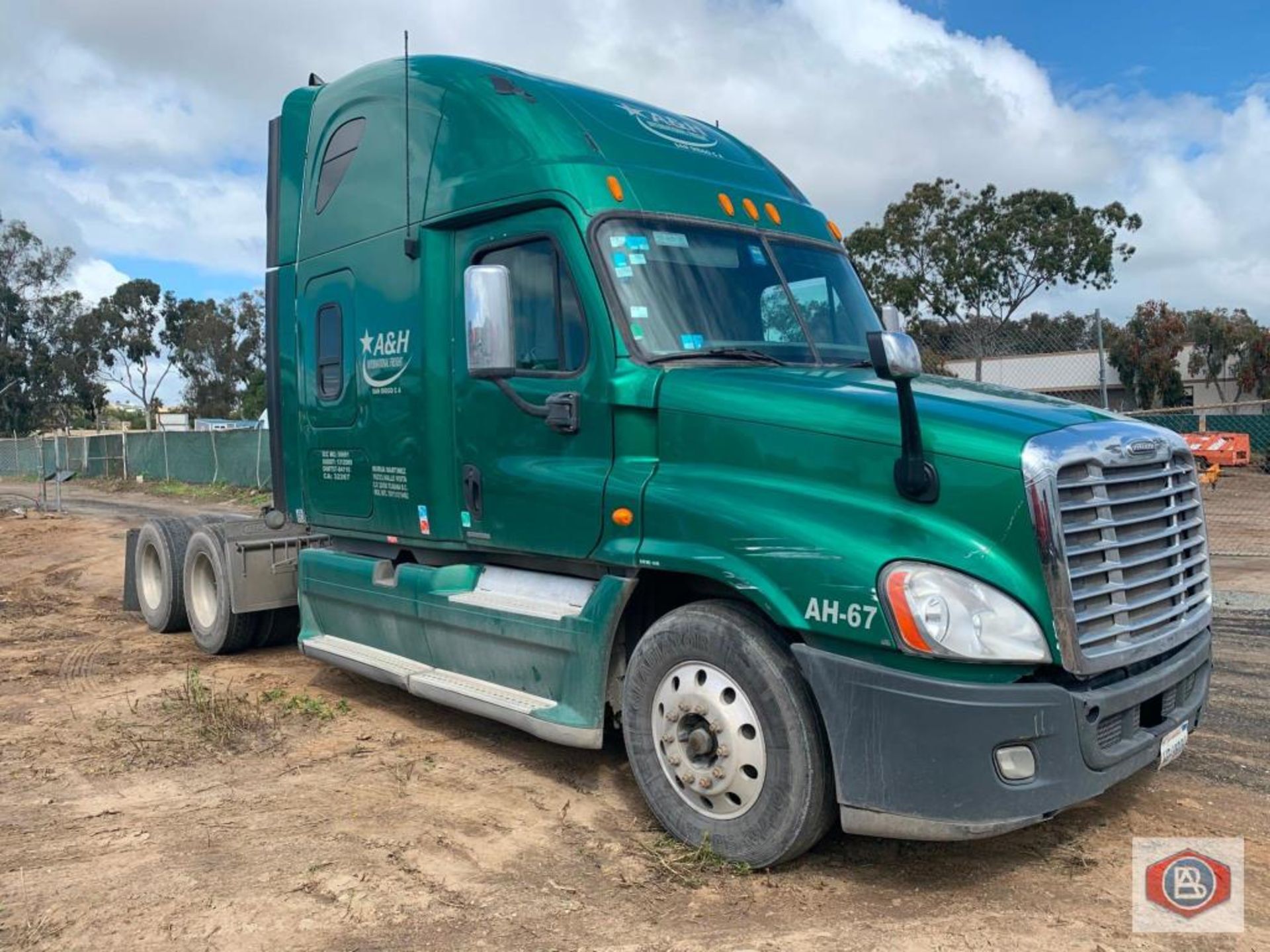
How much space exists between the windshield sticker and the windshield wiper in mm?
560

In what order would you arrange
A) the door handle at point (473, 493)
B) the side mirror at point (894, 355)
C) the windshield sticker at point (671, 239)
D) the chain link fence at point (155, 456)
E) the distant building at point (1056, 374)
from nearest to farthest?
the side mirror at point (894, 355) → the windshield sticker at point (671, 239) → the door handle at point (473, 493) → the distant building at point (1056, 374) → the chain link fence at point (155, 456)

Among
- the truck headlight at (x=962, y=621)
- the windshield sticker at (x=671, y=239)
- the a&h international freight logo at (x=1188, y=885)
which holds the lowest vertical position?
the a&h international freight logo at (x=1188, y=885)

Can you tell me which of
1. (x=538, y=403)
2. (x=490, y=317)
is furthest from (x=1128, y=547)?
(x=490, y=317)

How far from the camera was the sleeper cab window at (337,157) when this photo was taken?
250 inches

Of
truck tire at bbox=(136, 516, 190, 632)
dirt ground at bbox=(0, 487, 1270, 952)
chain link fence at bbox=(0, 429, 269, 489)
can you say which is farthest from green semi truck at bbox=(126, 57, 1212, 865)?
chain link fence at bbox=(0, 429, 269, 489)

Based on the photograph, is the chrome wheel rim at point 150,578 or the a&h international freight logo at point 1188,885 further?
the chrome wheel rim at point 150,578

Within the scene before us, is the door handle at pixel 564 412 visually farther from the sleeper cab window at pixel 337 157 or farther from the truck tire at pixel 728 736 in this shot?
the sleeper cab window at pixel 337 157

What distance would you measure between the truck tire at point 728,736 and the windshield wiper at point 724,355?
3.50 feet

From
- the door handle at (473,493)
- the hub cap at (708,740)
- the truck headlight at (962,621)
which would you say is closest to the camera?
the truck headlight at (962,621)

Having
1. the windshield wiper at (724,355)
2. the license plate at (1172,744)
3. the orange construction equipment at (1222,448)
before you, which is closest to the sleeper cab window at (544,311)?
the windshield wiper at (724,355)

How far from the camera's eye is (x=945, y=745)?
3480mm

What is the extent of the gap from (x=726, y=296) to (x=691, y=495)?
112cm

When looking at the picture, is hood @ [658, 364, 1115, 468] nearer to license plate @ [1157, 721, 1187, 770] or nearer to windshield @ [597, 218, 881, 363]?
windshield @ [597, 218, 881, 363]

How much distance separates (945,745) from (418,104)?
4.31m
